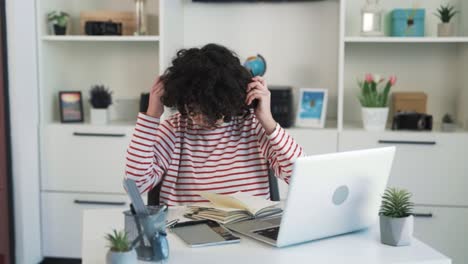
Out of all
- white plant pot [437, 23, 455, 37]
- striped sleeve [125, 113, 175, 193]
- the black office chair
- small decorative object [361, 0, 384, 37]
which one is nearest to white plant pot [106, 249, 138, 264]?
striped sleeve [125, 113, 175, 193]

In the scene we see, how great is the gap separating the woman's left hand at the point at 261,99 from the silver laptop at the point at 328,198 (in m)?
0.36

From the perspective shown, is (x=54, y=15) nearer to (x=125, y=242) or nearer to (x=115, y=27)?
(x=115, y=27)

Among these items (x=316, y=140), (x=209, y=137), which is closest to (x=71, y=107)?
(x=316, y=140)

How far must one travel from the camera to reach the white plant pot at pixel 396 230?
1619 mm

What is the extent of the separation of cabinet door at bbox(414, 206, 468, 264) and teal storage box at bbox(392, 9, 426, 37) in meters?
0.90

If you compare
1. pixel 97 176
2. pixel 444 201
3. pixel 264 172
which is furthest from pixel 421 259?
pixel 97 176

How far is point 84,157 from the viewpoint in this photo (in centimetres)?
336

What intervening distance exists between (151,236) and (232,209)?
15.8 inches

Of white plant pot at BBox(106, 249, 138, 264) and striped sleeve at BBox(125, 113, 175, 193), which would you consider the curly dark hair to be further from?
white plant pot at BBox(106, 249, 138, 264)

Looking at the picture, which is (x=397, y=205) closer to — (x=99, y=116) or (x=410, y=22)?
(x=410, y=22)

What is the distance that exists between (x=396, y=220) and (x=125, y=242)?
2.29 feet

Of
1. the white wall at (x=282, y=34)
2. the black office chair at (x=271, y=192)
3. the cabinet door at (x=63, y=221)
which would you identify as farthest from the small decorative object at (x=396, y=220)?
the cabinet door at (x=63, y=221)

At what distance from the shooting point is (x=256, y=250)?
5.18 feet

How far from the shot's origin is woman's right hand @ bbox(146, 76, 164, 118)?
1.96m
